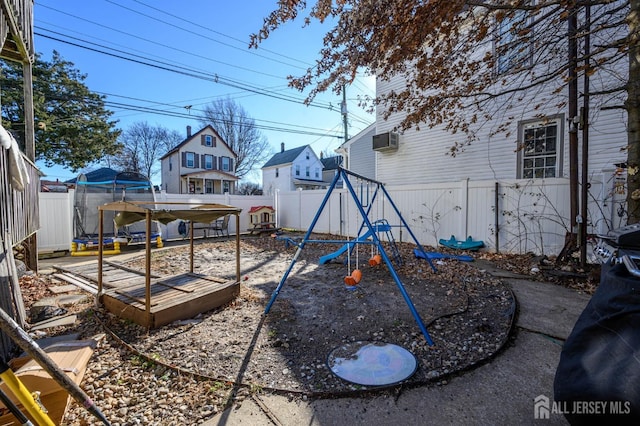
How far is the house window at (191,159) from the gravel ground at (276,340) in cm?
2116

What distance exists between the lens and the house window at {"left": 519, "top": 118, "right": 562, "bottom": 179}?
6.89 meters

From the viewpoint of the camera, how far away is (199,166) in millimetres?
25375

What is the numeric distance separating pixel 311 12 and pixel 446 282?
4751 mm

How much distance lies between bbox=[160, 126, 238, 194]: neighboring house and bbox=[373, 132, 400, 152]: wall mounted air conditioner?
17.4 m

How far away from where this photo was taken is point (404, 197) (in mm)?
8562

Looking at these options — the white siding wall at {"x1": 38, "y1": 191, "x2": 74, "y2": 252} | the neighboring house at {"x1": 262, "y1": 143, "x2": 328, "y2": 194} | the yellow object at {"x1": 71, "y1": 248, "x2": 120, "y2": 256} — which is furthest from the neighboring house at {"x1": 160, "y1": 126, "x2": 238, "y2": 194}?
the yellow object at {"x1": 71, "y1": 248, "x2": 120, "y2": 256}

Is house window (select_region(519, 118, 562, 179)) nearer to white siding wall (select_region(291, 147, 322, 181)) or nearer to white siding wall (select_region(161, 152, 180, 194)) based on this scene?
white siding wall (select_region(291, 147, 322, 181))

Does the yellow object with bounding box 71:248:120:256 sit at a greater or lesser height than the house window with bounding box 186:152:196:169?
→ lesser

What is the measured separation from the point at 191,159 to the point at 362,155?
16.7m

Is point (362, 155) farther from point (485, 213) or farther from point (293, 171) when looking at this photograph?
point (293, 171)

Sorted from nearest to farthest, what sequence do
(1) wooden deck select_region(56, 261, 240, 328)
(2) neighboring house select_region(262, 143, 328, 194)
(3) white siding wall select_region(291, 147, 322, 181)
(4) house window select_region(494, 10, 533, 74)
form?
(1) wooden deck select_region(56, 261, 240, 328)
(4) house window select_region(494, 10, 533, 74)
(2) neighboring house select_region(262, 143, 328, 194)
(3) white siding wall select_region(291, 147, 322, 181)

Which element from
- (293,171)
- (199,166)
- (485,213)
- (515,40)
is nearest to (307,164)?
(293,171)

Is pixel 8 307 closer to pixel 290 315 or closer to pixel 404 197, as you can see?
pixel 290 315

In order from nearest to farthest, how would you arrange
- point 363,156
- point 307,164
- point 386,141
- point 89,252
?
point 89,252 < point 386,141 < point 363,156 < point 307,164
